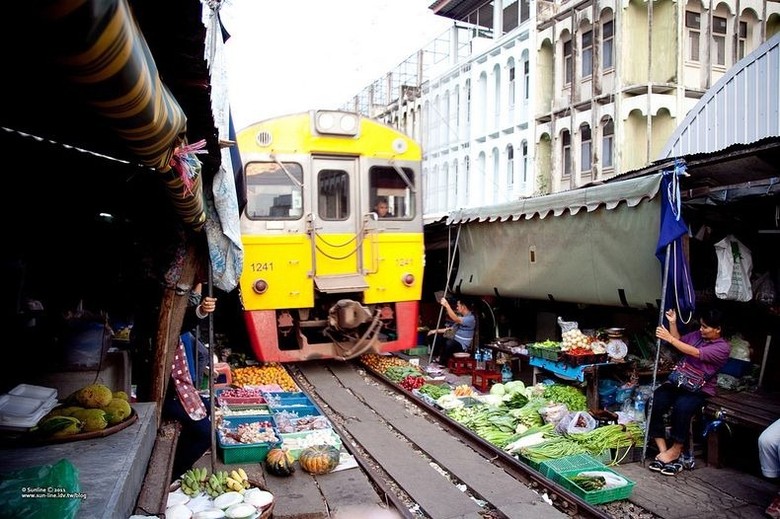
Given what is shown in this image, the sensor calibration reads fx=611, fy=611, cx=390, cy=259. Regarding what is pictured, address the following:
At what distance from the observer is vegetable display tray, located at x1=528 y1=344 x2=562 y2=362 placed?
7390 millimetres

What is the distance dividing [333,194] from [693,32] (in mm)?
11682

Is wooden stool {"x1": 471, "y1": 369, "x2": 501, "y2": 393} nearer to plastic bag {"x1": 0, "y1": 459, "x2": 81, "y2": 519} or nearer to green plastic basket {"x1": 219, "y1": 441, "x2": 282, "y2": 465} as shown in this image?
green plastic basket {"x1": 219, "y1": 441, "x2": 282, "y2": 465}

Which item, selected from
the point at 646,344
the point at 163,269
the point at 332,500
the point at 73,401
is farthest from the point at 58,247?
the point at 646,344

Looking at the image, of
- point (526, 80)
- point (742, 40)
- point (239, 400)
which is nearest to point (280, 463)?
point (239, 400)

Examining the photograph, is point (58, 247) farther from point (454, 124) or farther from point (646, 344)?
point (454, 124)

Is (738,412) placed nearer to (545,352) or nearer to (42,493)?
(545,352)

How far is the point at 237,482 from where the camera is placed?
451cm

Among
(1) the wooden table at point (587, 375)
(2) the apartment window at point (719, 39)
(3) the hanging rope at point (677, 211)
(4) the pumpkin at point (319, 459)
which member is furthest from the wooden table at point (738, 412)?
(2) the apartment window at point (719, 39)

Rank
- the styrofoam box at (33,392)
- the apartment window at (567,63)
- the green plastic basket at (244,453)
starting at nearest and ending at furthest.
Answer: the styrofoam box at (33,392)
the green plastic basket at (244,453)
the apartment window at (567,63)

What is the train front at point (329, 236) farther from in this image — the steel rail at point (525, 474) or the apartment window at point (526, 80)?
the apartment window at point (526, 80)

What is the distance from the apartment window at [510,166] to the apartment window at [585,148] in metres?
2.50

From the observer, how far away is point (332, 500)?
487cm

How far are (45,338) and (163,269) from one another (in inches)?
55.1

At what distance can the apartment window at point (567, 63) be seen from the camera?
1745 centimetres
